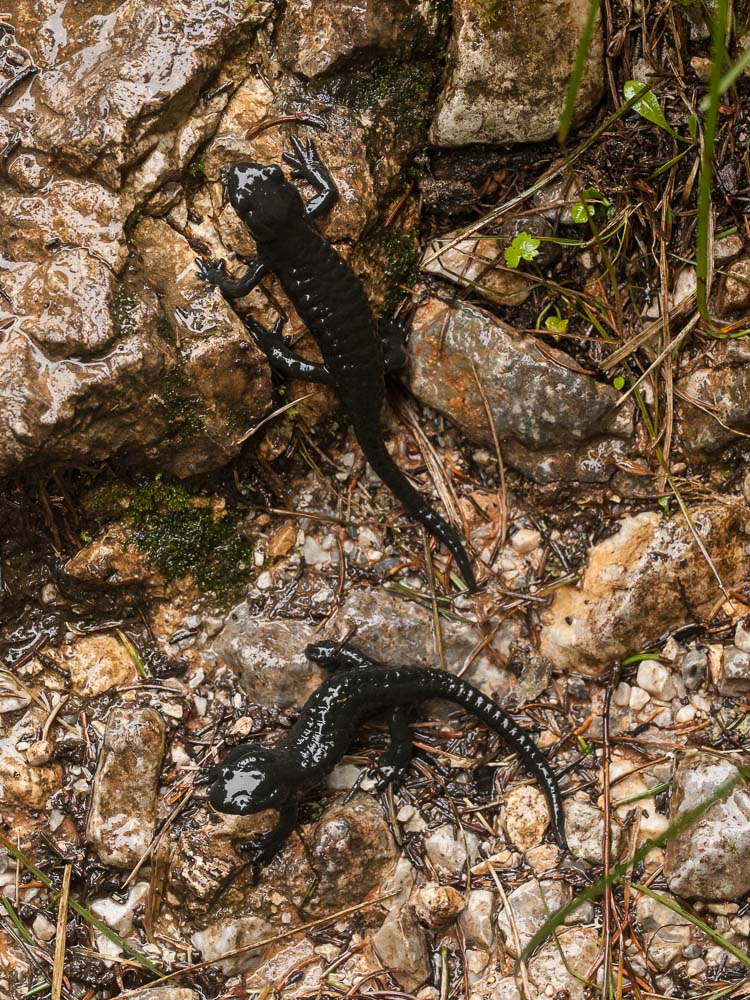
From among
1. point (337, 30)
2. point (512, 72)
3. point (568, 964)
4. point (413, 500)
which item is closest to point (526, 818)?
point (568, 964)

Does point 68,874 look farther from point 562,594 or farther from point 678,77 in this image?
point 678,77

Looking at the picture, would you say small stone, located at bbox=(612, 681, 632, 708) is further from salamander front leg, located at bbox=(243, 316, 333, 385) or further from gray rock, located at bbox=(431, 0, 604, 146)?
gray rock, located at bbox=(431, 0, 604, 146)

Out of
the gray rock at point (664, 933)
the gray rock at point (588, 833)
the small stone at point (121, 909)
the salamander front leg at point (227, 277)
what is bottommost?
the gray rock at point (664, 933)

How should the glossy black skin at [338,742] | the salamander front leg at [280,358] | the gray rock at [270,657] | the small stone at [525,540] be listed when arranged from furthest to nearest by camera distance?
the small stone at [525,540] → the gray rock at [270,657] → the salamander front leg at [280,358] → the glossy black skin at [338,742]

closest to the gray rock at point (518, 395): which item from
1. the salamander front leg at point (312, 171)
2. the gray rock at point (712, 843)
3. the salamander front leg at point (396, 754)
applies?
the salamander front leg at point (312, 171)

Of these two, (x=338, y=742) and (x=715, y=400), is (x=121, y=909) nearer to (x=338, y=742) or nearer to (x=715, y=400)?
(x=338, y=742)

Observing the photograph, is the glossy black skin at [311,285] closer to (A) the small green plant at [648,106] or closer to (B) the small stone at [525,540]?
(B) the small stone at [525,540]

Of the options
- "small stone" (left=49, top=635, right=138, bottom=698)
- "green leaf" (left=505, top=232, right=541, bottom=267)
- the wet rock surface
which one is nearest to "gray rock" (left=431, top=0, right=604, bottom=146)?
the wet rock surface
